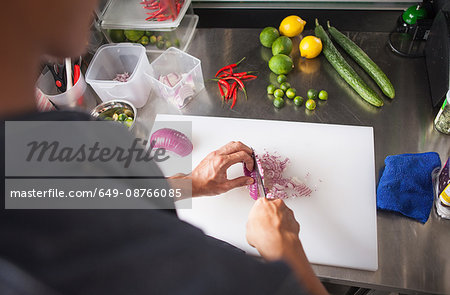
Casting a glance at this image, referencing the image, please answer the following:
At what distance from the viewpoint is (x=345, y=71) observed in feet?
4.09

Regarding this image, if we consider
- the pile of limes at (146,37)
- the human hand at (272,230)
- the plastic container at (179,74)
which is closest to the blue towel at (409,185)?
the human hand at (272,230)

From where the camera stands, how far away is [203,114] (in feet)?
4.23

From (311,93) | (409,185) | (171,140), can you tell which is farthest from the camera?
(311,93)

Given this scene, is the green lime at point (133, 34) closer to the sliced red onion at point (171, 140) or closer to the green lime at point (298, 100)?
the sliced red onion at point (171, 140)

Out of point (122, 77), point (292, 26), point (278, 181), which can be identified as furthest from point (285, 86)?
point (122, 77)

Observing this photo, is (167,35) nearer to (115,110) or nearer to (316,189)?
(115,110)

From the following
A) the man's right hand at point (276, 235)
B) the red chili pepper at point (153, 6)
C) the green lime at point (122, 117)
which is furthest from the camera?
the red chili pepper at point (153, 6)

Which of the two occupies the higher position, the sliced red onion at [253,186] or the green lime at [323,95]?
the green lime at [323,95]

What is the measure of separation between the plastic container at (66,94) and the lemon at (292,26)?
2.62ft

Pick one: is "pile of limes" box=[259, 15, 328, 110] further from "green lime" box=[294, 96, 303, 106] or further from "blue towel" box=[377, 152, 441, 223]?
"blue towel" box=[377, 152, 441, 223]

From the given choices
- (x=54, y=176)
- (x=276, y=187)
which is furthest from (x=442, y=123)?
(x=54, y=176)

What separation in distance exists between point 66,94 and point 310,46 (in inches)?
35.0

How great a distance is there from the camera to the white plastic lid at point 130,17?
1.34m

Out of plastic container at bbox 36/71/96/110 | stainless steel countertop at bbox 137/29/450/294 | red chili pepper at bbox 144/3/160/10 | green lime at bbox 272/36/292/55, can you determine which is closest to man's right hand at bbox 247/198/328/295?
stainless steel countertop at bbox 137/29/450/294
